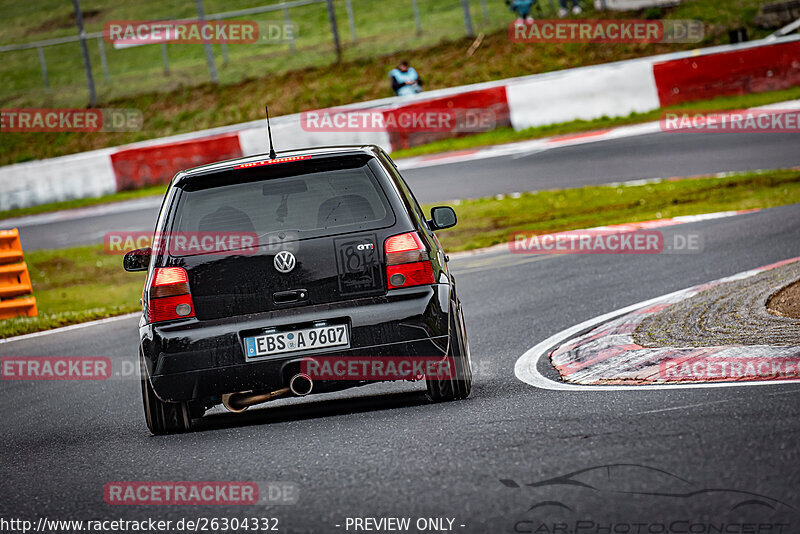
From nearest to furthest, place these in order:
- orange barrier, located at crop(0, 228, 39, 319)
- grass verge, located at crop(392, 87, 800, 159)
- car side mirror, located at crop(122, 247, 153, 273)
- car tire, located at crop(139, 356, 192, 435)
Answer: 1. car tire, located at crop(139, 356, 192, 435)
2. car side mirror, located at crop(122, 247, 153, 273)
3. orange barrier, located at crop(0, 228, 39, 319)
4. grass verge, located at crop(392, 87, 800, 159)

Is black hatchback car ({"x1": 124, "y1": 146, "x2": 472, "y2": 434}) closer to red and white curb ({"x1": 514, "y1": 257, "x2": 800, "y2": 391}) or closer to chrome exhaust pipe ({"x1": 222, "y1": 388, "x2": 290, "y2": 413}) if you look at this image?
chrome exhaust pipe ({"x1": 222, "y1": 388, "x2": 290, "y2": 413})

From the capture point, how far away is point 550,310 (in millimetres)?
9906

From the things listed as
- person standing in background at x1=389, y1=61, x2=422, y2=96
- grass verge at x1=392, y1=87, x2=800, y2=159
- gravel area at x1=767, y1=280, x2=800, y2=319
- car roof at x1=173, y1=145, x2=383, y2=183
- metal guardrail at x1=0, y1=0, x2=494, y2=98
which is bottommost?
gravel area at x1=767, y1=280, x2=800, y2=319

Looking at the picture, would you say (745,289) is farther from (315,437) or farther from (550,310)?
(315,437)

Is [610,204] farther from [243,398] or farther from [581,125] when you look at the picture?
[243,398]

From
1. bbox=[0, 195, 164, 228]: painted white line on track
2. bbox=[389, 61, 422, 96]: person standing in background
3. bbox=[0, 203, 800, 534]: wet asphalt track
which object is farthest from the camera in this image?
bbox=[389, 61, 422, 96]: person standing in background

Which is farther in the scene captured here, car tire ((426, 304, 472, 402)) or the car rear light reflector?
car tire ((426, 304, 472, 402))

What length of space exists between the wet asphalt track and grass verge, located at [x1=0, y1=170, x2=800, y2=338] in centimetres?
583

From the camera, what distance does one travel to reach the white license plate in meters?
6.33

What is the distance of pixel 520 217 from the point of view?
53.9 feet

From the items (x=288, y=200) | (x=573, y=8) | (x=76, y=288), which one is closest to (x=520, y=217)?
(x=76, y=288)

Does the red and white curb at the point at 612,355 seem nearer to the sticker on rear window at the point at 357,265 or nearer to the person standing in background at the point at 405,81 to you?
the sticker on rear window at the point at 357,265

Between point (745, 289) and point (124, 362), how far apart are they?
507 cm

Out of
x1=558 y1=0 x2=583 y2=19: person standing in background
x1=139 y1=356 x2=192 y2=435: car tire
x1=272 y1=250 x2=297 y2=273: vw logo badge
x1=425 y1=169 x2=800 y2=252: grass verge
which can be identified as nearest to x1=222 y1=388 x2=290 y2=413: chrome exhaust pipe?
x1=139 y1=356 x2=192 y2=435: car tire
